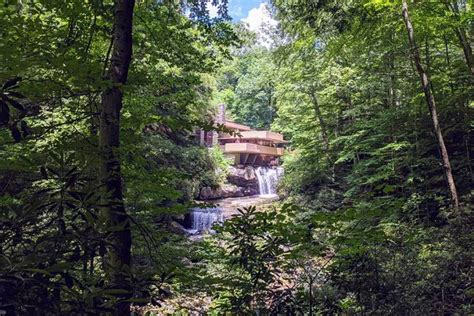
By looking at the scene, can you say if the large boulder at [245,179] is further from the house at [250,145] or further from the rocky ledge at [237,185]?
the house at [250,145]

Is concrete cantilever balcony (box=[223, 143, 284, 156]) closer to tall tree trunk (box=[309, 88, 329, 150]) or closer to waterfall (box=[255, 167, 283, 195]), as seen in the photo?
waterfall (box=[255, 167, 283, 195])

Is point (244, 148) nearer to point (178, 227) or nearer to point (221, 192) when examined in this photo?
point (221, 192)

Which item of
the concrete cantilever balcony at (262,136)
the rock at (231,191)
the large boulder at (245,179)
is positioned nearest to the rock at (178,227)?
the rock at (231,191)

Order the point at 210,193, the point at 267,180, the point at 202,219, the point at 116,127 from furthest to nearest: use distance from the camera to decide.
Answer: the point at 267,180 → the point at 210,193 → the point at 202,219 → the point at 116,127

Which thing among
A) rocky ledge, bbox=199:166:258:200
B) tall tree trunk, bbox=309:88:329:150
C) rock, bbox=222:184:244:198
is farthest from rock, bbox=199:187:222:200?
tall tree trunk, bbox=309:88:329:150

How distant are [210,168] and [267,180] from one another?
9082 millimetres

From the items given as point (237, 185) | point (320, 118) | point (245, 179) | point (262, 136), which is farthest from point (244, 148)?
point (320, 118)

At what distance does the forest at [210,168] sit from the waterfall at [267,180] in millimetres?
7465

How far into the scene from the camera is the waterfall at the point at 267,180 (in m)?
22.7

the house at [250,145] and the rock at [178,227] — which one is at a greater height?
the house at [250,145]

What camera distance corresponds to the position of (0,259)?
123 cm

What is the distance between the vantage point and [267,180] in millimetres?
23391

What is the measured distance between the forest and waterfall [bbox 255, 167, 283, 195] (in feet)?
24.5

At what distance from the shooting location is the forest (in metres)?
1.58
